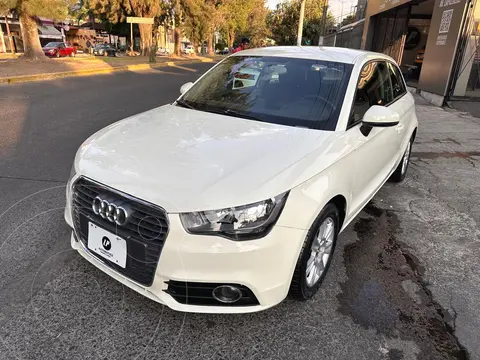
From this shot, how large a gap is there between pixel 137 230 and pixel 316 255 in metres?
1.22

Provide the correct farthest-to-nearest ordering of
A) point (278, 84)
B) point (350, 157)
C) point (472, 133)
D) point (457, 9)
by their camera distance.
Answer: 1. point (457, 9)
2. point (472, 133)
3. point (278, 84)
4. point (350, 157)

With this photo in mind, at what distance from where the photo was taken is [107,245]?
2297mm

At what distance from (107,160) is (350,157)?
1.71m

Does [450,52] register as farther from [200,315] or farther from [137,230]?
[137,230]

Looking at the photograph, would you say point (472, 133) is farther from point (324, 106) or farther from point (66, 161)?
point (66, 161)

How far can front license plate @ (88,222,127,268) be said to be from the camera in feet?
7.32

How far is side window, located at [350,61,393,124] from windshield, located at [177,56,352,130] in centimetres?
17

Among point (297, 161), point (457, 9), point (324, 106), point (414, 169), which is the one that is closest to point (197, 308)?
point (297, 161)

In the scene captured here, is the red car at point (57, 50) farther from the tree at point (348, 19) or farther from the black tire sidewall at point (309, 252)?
the black tire sidewall at point (309, 252)

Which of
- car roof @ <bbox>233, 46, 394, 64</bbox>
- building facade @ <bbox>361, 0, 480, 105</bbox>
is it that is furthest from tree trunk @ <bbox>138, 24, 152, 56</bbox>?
car roof @ <bbox>233, 46, 394, 64</bbox>

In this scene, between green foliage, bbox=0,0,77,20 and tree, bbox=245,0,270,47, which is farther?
tree, bbox=245,0,270,47

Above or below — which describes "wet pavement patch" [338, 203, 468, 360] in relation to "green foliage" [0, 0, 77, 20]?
below

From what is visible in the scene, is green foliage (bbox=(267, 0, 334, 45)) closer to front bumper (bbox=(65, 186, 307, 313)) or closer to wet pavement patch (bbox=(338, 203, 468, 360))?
wet pavement patch (bbox=(338, 203, 468, 360))

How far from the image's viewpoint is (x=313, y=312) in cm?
258
